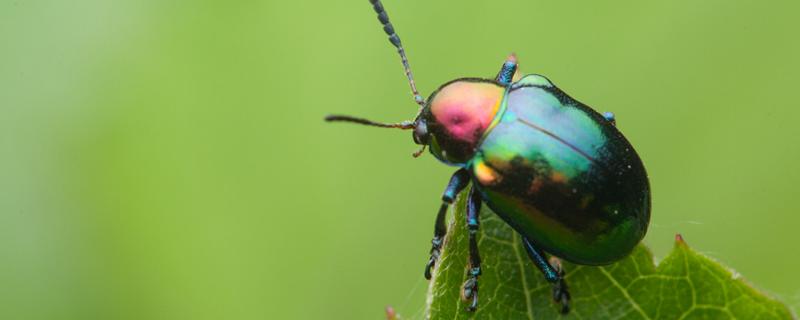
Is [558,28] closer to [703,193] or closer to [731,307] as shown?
[703,193]

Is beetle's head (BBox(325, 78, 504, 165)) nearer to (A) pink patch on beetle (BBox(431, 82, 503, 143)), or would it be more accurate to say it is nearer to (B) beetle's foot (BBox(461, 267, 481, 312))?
(A) pink patch on beetle (BBox(431, 82, 503, 143))

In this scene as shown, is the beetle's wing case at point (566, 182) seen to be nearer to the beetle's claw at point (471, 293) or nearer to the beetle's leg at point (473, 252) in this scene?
the beetle's leg at point (473, 252)

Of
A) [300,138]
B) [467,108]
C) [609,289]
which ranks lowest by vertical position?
[609,289]

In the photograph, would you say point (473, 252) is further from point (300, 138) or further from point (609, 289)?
point (300, 138)

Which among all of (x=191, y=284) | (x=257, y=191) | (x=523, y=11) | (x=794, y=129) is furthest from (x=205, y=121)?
(x=794, y=129)

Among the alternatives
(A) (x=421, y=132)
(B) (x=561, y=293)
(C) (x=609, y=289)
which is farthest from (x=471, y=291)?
(A) (x=421, y=132)

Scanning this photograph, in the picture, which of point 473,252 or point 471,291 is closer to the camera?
point 471,291

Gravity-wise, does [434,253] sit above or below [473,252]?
below
